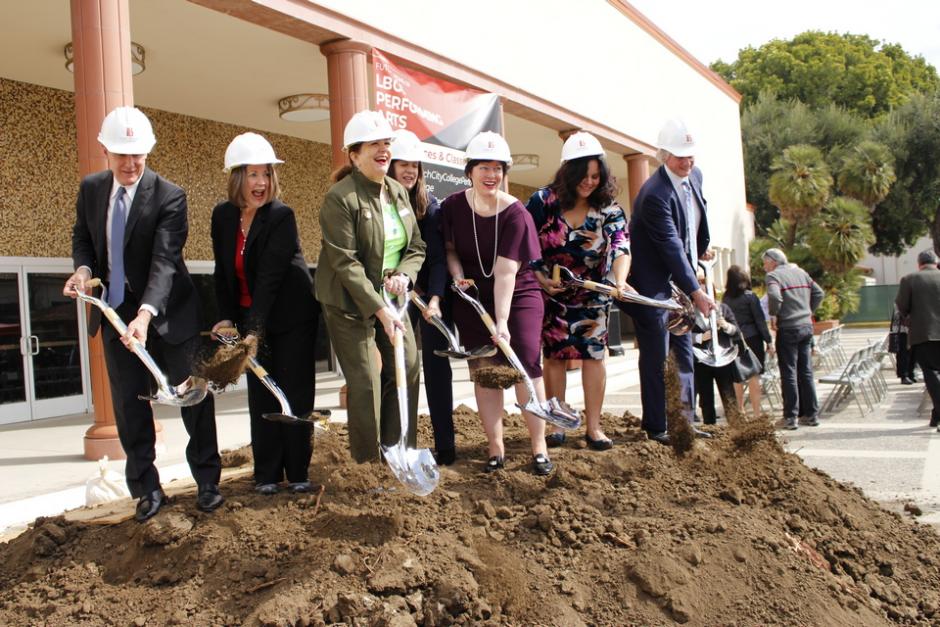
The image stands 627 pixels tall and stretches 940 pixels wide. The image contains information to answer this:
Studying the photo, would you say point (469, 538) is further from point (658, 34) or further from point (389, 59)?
point (658, 34)

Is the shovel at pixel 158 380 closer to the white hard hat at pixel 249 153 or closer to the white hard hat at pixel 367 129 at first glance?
the white hard hat at pixel 249 153

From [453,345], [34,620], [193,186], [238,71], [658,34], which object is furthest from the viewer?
[658,34]

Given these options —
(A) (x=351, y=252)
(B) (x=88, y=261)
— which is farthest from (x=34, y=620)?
(A) (x=351, y=252)

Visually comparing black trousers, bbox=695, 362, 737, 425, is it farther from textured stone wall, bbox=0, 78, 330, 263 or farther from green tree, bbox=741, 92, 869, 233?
green tree, bbox=741, 92, 869, 233

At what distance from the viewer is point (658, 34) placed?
1758 cm

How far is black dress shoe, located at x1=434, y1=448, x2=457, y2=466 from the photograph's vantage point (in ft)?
14.5

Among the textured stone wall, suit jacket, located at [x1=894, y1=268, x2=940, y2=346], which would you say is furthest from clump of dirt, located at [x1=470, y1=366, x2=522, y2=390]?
the textured stone wall

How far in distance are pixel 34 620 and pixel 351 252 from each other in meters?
1.94

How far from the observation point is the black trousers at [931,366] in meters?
7.48

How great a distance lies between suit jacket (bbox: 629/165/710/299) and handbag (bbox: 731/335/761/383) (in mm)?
2601

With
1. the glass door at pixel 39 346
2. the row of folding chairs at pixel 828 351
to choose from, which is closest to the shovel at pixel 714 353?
the row of folding chairs at pixel 828 351

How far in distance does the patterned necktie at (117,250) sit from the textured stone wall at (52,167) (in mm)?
6937

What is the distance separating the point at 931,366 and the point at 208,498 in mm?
7134

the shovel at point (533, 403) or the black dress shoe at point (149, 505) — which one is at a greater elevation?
the shovel at point (533, 403)
